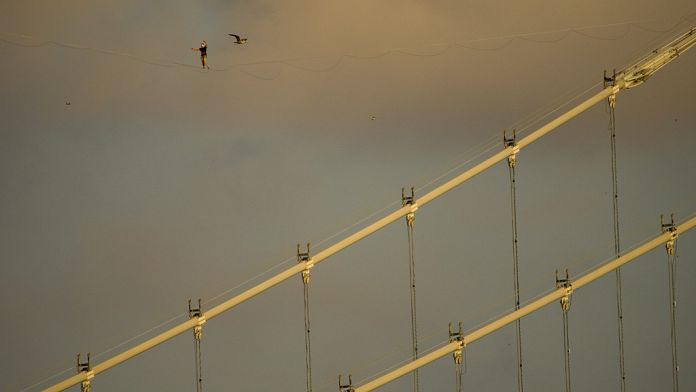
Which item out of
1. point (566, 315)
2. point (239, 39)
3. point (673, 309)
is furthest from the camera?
point (239, 39)

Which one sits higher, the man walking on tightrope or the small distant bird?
the small distant bird

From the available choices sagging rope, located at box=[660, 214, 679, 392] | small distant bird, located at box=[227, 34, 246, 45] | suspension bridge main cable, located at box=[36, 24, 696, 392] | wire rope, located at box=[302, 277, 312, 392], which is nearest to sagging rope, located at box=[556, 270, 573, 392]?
sagging rope, located at box=[660, 214, 679, 392]

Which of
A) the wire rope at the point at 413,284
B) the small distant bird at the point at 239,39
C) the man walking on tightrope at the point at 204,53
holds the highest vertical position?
the small distant bird at the point at 239,39

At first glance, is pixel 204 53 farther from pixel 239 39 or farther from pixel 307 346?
pixel 307 346

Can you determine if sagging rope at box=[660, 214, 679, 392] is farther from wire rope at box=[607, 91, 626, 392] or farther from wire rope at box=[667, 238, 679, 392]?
wire rope at box=[607, 91, 626, 392]

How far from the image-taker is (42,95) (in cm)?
4906

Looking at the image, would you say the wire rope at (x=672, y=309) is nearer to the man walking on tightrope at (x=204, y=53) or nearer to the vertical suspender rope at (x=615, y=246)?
the vertical suspender rope at (x=615, y=246)

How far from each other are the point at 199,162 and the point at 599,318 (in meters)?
11.9

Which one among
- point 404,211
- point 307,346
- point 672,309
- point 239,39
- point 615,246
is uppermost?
point 239,39

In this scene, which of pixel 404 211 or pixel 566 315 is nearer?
pixel 404 211

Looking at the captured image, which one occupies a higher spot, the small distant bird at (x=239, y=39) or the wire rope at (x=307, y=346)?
the small distant bird at (x=239, y=39)

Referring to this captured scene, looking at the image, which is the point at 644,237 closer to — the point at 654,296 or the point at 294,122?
the point at 654,296

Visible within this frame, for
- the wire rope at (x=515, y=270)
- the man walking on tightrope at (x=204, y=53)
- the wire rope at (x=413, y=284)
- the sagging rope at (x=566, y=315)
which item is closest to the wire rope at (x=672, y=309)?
the sagging rope at (x=566, y=315)

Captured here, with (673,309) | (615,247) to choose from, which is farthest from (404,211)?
(673,309)
